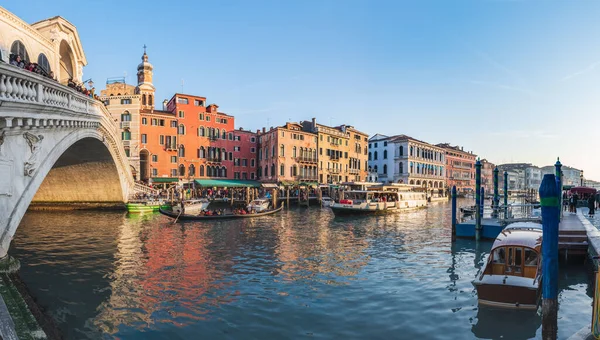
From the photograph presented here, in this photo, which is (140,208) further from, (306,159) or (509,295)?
(509,295)

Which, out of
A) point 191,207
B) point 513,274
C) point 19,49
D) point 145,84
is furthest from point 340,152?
point 513,274

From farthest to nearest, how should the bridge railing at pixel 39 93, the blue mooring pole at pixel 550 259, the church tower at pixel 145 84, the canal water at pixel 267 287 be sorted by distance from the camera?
the church tower at pixel 145 84, the bridge railing at pixel 39 93, the canal water at pixel 267 287, the blue mooring pole at pixel 550 259

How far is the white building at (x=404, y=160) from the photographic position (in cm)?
6856

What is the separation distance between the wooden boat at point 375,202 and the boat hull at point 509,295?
24605mm

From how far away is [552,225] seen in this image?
23.5 feet

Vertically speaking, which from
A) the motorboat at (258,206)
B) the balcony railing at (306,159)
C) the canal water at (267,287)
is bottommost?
the canal water at (267,287)

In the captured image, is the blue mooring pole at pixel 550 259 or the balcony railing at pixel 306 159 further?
the balcony railing at pixel 306 159

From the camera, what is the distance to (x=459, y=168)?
290ft

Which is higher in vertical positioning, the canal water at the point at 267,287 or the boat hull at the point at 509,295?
the boat hull at the point at 509,295

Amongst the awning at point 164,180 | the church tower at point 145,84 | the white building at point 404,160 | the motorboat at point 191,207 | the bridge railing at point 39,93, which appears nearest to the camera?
the bridge railing at point 39,93

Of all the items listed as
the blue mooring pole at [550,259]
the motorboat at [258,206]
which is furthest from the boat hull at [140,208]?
the blue mooring pole at [550,259]

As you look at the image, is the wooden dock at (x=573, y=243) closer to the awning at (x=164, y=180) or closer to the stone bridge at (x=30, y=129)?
the stone bridge at (x=30, y=129)

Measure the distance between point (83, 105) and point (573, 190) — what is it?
4280 cm

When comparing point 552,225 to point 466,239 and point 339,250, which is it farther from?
point 466,239
